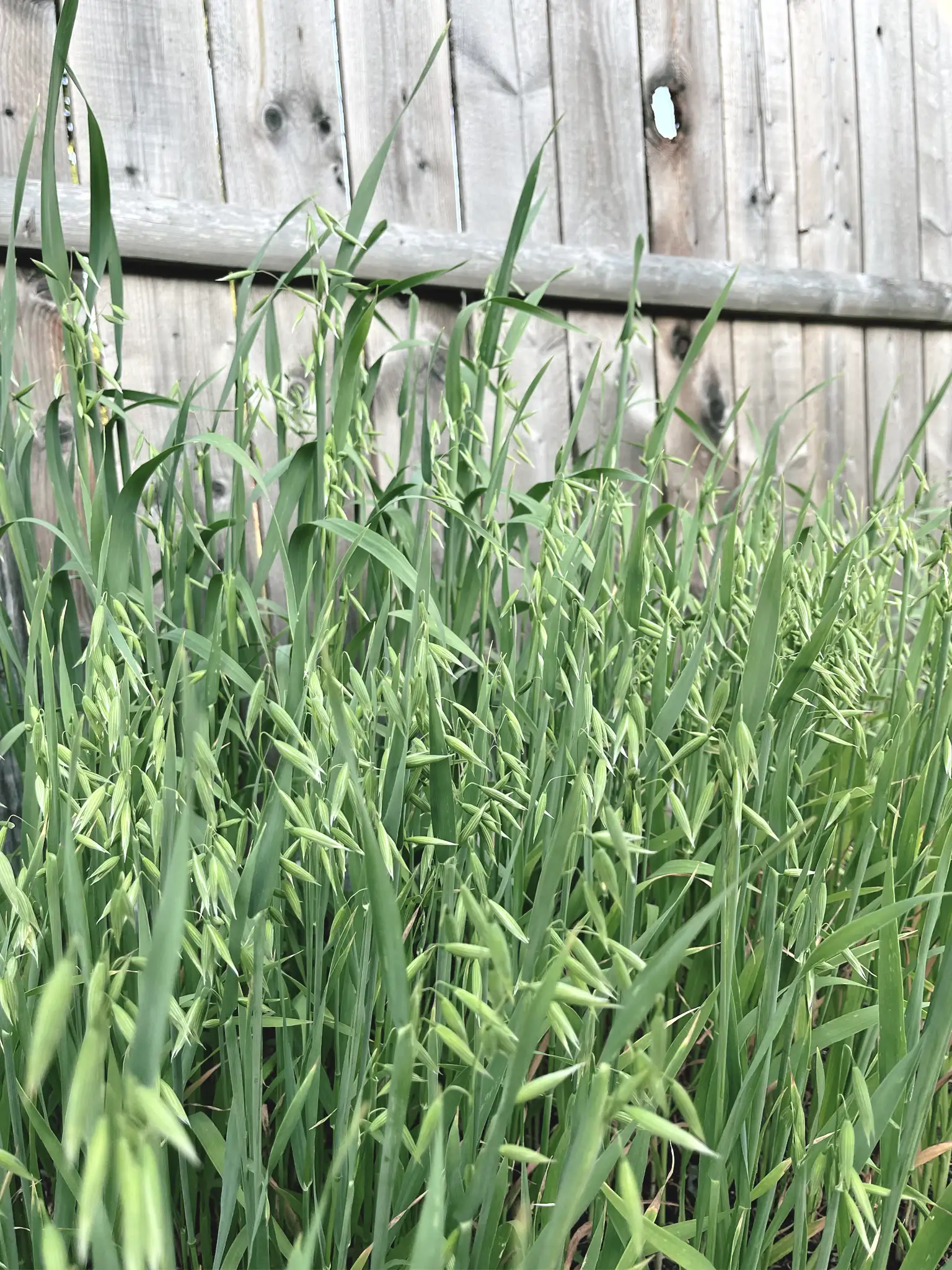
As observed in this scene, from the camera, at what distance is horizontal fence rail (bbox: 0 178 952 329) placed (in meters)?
1.18

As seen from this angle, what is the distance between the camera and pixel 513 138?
1.48m

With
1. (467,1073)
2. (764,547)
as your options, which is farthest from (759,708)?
(764,547)

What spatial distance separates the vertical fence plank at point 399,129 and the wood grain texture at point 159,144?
220 mm

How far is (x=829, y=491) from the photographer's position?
3.68ft

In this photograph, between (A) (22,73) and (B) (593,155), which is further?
(B) (593,155)

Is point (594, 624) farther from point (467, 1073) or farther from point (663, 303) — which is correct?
point (663, 303)

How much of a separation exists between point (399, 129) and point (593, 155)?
0.37 metres

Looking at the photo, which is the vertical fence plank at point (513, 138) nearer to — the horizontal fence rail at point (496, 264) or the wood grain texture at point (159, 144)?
the horizontal fence rail at point (496, 264)

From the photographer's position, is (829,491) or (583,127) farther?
(583,127)

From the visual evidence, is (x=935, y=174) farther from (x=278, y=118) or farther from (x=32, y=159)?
(x=32, y=159)

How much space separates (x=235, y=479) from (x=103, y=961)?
580 mm

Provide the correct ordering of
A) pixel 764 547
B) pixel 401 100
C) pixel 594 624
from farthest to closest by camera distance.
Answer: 1. pixel 401 100
2. pixel 764 547
3. pixel 594 624

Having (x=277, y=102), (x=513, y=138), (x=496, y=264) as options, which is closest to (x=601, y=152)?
(x=513, y=138)

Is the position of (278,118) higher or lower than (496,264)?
higher
